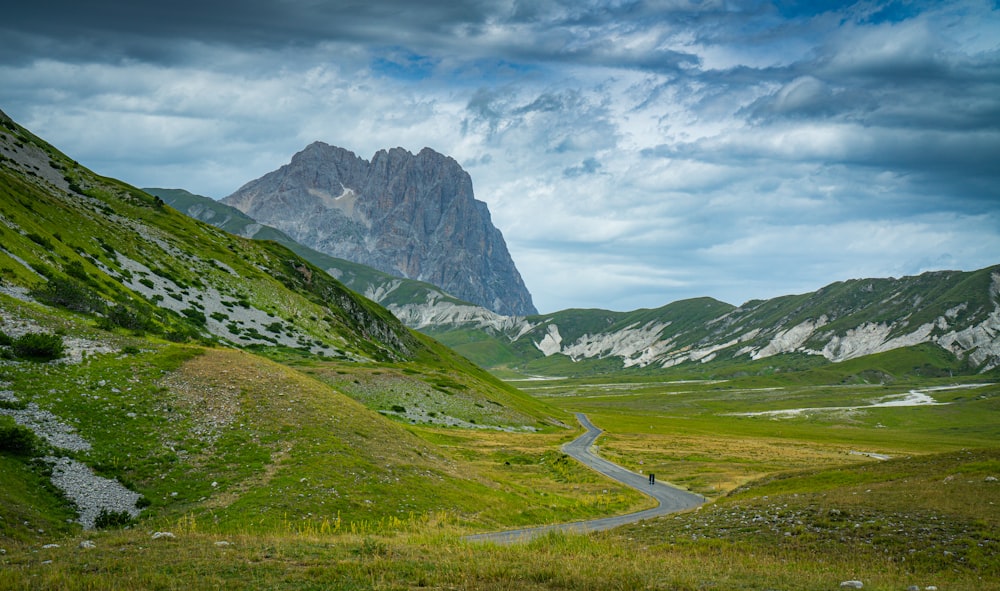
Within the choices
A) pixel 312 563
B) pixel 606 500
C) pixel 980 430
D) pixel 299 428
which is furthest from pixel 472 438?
pixel 980 430

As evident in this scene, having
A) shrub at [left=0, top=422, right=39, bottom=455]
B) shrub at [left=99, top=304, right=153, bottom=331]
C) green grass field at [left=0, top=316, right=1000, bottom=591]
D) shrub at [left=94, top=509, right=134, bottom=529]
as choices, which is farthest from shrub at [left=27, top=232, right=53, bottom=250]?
shrub at [left=94, top=509, right=134, bottom=529]

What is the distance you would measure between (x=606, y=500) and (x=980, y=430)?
616 feet

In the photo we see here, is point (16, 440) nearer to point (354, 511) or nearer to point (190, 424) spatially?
point (190, 424)

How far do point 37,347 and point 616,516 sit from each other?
41.6 m

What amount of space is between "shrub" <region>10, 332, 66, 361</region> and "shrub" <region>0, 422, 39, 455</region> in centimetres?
894

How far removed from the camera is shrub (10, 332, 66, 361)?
3766 centimetres

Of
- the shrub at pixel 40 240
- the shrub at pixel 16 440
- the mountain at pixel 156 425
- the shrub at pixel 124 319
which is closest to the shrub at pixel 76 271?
the mountain at pixel 156 425

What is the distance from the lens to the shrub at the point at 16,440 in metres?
29.4

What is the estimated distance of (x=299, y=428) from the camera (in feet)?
136

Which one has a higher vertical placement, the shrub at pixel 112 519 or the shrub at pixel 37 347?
the shrub at pixel 37 347

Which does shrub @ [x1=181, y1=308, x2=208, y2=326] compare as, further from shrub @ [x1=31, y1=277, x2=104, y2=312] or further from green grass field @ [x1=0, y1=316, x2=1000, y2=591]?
green grass field @ [x1=0, y1=316, x2=1000, y2=591]

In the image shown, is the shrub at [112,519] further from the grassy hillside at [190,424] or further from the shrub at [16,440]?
the shrub at [16,440]

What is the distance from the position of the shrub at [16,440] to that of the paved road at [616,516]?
849 inches

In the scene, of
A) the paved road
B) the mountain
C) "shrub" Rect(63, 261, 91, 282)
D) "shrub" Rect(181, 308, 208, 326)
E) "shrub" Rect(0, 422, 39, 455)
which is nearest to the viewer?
"shrub" Rect(0, 422, 39, 455)
